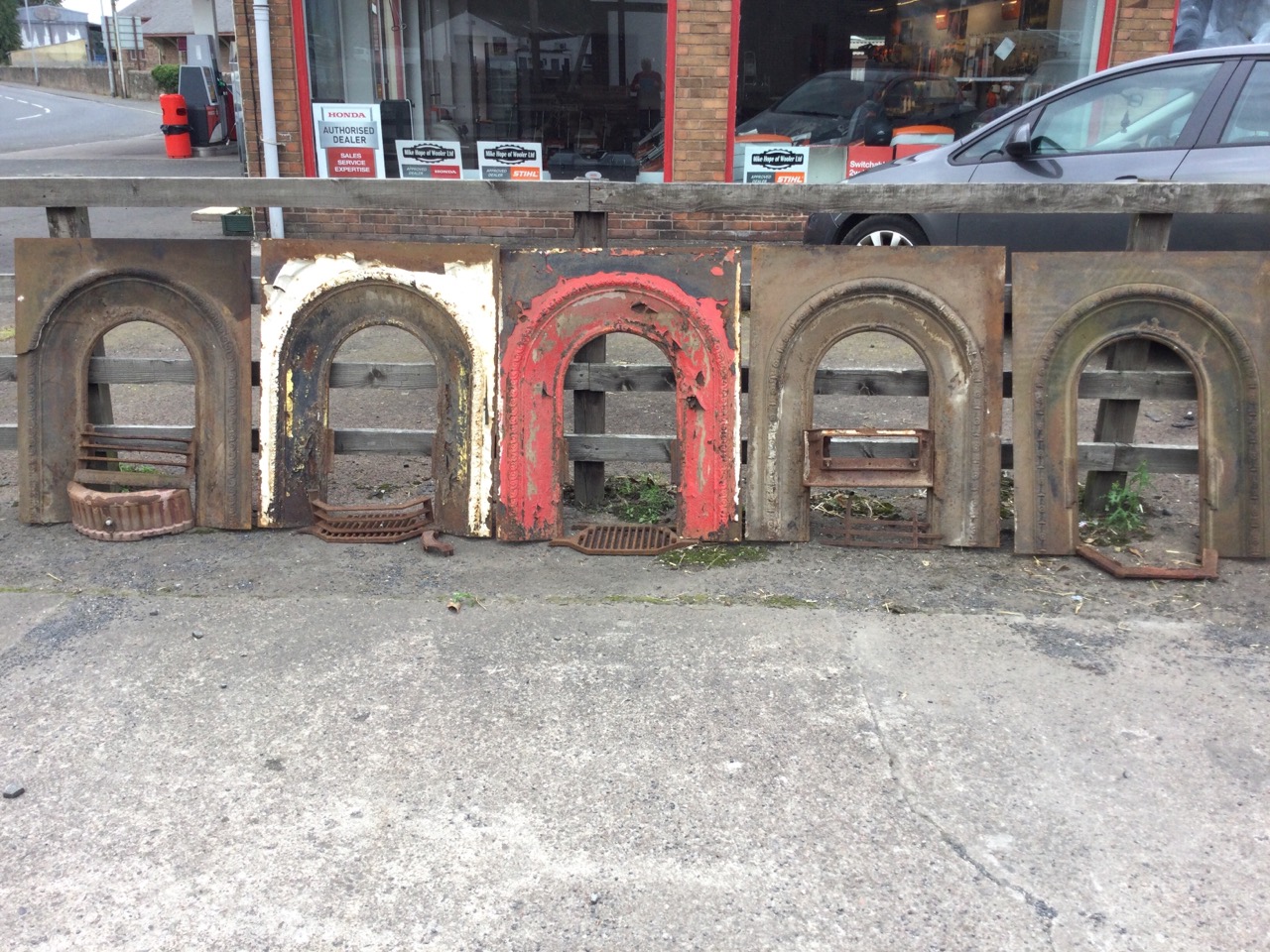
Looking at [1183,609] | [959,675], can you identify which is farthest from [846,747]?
[1183,609]

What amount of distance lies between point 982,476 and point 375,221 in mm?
7419

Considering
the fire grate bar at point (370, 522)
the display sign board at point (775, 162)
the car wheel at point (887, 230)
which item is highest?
the display sign board at point (775, 162)

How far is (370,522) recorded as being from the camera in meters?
4.49

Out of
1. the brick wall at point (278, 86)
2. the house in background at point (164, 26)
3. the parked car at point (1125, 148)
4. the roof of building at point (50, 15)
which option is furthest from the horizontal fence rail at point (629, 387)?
the roof of building at point (50, 15)

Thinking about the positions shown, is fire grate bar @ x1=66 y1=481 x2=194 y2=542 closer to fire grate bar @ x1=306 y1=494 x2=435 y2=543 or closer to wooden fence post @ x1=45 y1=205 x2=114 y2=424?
wooden fence post @ x1=45 y1=205 x2=114 y2=424

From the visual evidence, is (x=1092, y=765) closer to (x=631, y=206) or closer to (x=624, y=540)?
(x=624, y=540)

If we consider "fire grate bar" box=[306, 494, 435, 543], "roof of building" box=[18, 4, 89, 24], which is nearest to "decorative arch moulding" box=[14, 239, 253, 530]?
"fire grate bar" box=[306, 494, 435, 543]

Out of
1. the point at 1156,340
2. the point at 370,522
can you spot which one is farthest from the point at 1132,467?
the point at 370,522

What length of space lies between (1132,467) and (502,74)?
808cm

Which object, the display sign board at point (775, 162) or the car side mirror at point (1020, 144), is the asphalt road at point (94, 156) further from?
the display sign board at point (775, 162)

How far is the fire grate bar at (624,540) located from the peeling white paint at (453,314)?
1.30ft

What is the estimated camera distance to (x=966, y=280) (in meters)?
4.24

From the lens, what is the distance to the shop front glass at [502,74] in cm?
1016

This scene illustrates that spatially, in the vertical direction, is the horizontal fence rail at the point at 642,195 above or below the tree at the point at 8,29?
below
